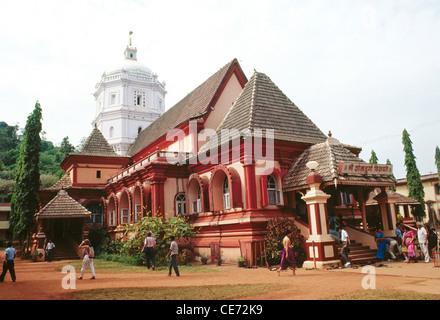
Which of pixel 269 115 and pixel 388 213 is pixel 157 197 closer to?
pixel 269 115

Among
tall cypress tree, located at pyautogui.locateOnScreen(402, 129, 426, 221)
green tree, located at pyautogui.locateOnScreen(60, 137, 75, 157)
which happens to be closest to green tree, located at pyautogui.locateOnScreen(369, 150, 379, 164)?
tall cypress tree, located at pyautogui.locateOnScreen(402, 129, 426, 221)

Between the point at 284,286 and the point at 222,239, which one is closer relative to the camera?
the point at 284,286

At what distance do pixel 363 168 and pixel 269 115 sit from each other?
528cm

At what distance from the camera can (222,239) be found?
52.0 ft

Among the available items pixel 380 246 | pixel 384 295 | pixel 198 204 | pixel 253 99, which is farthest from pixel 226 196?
pixel 384 295

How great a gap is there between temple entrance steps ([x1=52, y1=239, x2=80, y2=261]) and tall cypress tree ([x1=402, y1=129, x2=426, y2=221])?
3396 cm

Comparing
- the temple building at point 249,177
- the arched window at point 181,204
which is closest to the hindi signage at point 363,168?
the temple building at point 249,177

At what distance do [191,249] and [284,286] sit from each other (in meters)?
9.56

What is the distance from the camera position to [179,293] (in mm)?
8133

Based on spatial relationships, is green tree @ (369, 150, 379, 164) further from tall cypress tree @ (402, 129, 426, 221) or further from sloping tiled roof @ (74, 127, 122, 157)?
sloping tiled roof @ (74, 127, 122, 157)

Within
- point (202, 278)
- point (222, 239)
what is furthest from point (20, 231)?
point (202, 278)

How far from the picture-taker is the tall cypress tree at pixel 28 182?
24.4 metres
